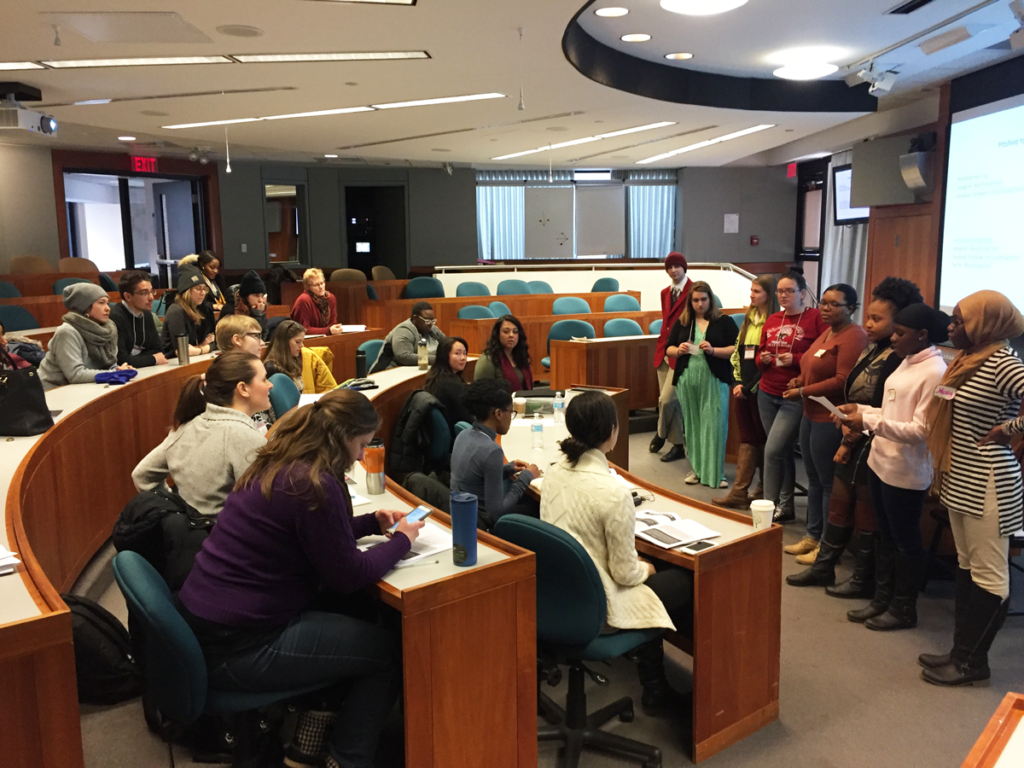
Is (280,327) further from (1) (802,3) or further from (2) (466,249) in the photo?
(2) (466,249)

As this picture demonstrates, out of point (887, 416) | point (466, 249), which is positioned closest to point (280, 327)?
point (887, 416)

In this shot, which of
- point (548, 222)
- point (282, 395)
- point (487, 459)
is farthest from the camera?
point (548, 222)

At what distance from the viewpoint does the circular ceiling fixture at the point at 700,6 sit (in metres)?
5.02

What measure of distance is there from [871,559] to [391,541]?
2704mm

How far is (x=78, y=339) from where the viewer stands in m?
4.64

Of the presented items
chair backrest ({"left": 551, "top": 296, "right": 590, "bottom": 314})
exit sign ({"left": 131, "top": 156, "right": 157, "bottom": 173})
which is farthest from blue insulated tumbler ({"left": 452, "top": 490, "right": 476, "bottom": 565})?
exit sign ({"left": 131, "top": 156, "right": 157, "bottom": 173})

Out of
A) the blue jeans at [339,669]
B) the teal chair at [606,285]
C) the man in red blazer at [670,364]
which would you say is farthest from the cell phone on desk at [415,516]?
the teal chair at [606,285]

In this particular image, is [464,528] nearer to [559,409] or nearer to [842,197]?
[559,409]

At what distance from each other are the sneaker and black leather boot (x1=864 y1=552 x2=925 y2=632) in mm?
760

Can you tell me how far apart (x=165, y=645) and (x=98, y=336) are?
3261 millimetres

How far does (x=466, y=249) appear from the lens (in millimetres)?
15180

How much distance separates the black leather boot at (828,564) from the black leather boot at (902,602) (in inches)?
16.7

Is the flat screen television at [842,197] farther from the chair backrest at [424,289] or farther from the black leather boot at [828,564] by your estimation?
the black leather boot at [828,564]

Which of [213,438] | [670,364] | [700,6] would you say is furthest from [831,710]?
[700,6]
